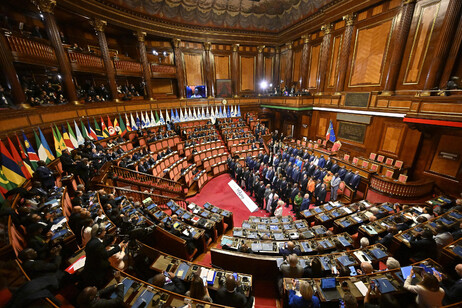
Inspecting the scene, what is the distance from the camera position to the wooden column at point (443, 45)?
693 cm

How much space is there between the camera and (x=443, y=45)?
7184mm

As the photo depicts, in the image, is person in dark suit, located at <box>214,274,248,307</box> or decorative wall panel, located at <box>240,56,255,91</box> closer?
person in dark suit, located at <box>214,274,248,307</box>

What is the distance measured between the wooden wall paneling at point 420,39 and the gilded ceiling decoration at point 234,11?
545cm

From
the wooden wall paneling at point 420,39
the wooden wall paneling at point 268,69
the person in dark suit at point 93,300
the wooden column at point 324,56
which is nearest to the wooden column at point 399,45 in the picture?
the wooden wall paneling at point 420,39

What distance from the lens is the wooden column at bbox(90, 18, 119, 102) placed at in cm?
988

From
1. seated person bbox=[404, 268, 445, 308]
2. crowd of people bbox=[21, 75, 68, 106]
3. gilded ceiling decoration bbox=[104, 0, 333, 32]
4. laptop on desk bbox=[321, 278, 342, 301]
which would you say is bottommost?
laptop on desk bbox=[321, 278, 342, 301]

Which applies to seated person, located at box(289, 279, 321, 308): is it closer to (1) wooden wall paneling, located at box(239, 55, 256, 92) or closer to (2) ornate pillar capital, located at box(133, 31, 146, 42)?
(2) ornate pillar capital, located at box(133, 31, 146, 42)

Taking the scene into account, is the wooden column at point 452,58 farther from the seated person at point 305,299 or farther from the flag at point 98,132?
the flag at point 98,132

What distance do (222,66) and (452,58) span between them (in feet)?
47.4

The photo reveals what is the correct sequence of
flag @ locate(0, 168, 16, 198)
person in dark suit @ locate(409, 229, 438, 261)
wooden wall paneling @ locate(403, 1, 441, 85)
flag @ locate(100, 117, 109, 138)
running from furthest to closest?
1. flag @ locate(100, 117, 109, 138)
2. wooden wall paneling @ locate(403, 1, 441, 85)
3. flag @ locate(0, 168, 16, 198)
4. person in dark suit @ locate(409, 229, 438, 261)

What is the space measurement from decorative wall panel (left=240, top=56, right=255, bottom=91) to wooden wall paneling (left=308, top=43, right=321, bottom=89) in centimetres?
554

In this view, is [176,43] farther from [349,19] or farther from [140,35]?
[349,19]

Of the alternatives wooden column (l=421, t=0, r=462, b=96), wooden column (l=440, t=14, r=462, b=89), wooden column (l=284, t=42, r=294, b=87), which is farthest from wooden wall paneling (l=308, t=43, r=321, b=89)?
wooden column (l=440, t=14, r=462, b=89)

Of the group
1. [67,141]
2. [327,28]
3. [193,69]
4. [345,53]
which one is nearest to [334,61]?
[345,53]
